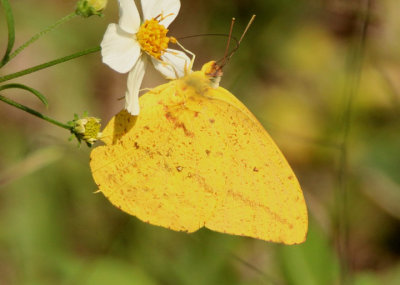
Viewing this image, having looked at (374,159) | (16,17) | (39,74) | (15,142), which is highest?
(16,17)

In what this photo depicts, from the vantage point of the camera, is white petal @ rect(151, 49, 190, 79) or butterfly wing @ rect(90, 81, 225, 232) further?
white petal @ rect(151, 49, 190, 79)

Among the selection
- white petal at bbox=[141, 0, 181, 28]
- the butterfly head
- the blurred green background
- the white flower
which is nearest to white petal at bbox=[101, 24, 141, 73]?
the white flower

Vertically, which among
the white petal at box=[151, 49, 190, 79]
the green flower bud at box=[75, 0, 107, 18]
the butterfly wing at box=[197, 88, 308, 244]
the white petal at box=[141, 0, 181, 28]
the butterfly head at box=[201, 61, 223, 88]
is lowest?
the butterfly wing at box=[197, 88, 308, 244]

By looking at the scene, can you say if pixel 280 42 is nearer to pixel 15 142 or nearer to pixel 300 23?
pixel 300 23

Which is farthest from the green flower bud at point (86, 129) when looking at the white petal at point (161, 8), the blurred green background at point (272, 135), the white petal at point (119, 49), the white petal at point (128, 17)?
the blurred green background at point (272, 135)

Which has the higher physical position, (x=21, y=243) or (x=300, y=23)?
(x=300, y=23)

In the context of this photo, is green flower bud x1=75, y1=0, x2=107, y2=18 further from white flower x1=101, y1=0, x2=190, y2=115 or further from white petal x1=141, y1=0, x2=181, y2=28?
white petal x1=141, y1=0, x2=181, y2=28

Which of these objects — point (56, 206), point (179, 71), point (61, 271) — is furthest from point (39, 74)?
point (179, 71)

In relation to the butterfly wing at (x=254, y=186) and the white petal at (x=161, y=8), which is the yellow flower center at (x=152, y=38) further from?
the butterfly wing at (x=254, y=186)
